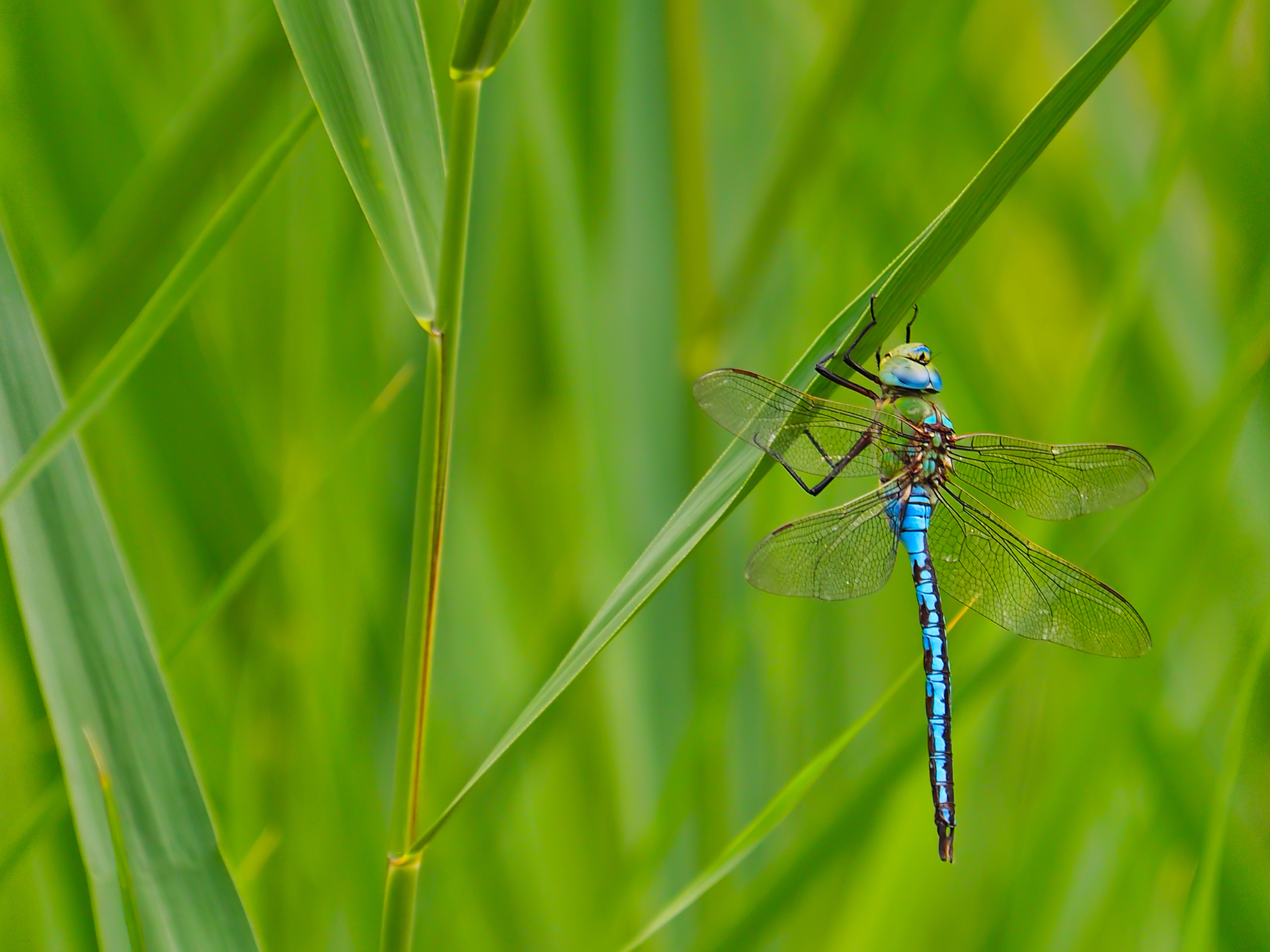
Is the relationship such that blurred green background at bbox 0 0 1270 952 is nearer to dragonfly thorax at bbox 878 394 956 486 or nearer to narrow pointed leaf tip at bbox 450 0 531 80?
dragonfly thorax at bbox 878 394 956 486

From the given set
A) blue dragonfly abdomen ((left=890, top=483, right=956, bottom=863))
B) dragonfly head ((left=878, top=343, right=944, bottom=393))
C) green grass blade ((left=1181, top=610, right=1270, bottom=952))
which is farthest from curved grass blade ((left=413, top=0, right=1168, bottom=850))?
dragonfly head ((left=878, top=343, right=944, bottom=393))

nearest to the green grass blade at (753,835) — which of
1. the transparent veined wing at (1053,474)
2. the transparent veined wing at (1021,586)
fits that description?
the transparent veined wing at (1021,586)

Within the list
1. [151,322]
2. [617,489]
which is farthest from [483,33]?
[617,489]

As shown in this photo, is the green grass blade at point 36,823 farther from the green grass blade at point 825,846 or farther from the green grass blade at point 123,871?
the green grass blade at point 825,846

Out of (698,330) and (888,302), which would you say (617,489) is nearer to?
(698,330)

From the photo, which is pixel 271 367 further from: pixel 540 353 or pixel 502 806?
pixel 502 806

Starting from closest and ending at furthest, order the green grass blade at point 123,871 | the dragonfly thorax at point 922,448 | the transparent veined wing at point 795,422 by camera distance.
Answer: the green grass blade at point 123,871 → the transparent veined wing at point 795,422 → the dragonfly thorax at point 922,448
